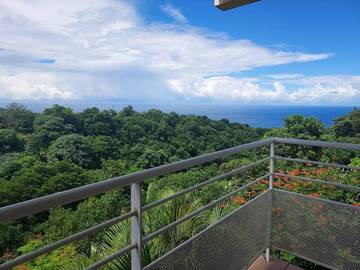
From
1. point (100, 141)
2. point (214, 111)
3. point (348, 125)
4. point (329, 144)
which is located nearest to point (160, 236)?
point (329, 144)

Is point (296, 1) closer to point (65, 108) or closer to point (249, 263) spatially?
point (65, 108)

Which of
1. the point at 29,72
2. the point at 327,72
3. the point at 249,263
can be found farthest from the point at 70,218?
the point at 327,72

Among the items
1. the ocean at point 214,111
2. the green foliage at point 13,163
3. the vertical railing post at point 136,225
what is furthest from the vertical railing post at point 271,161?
the green foliage at point 13,163

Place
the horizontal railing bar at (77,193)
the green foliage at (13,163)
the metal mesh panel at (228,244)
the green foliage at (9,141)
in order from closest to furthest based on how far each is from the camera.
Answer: the horizontal railing bar at (77,193), the metal mesh panel at (228,244), the green foliage at (13,163), the green foliage at (9,141)

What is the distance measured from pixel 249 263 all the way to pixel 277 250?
1.88 feet

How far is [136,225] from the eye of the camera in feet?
4.55

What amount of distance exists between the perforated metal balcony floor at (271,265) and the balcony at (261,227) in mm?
55

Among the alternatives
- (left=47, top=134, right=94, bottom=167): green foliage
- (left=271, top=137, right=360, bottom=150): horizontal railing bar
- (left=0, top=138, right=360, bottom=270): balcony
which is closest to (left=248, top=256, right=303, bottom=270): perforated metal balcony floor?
(left=0, top=138, right=360, bottom=270): balcony

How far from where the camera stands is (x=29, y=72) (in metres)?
45.0

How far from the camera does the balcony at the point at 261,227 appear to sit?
4.96 ft

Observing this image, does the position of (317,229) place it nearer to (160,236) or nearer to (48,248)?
(160,236)

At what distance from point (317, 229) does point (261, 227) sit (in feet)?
1.26

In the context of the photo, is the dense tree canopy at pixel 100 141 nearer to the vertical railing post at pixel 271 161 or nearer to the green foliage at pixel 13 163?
the green foliage at pixel 13 163

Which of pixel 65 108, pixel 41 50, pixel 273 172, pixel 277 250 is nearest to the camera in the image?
pixel 273 172
